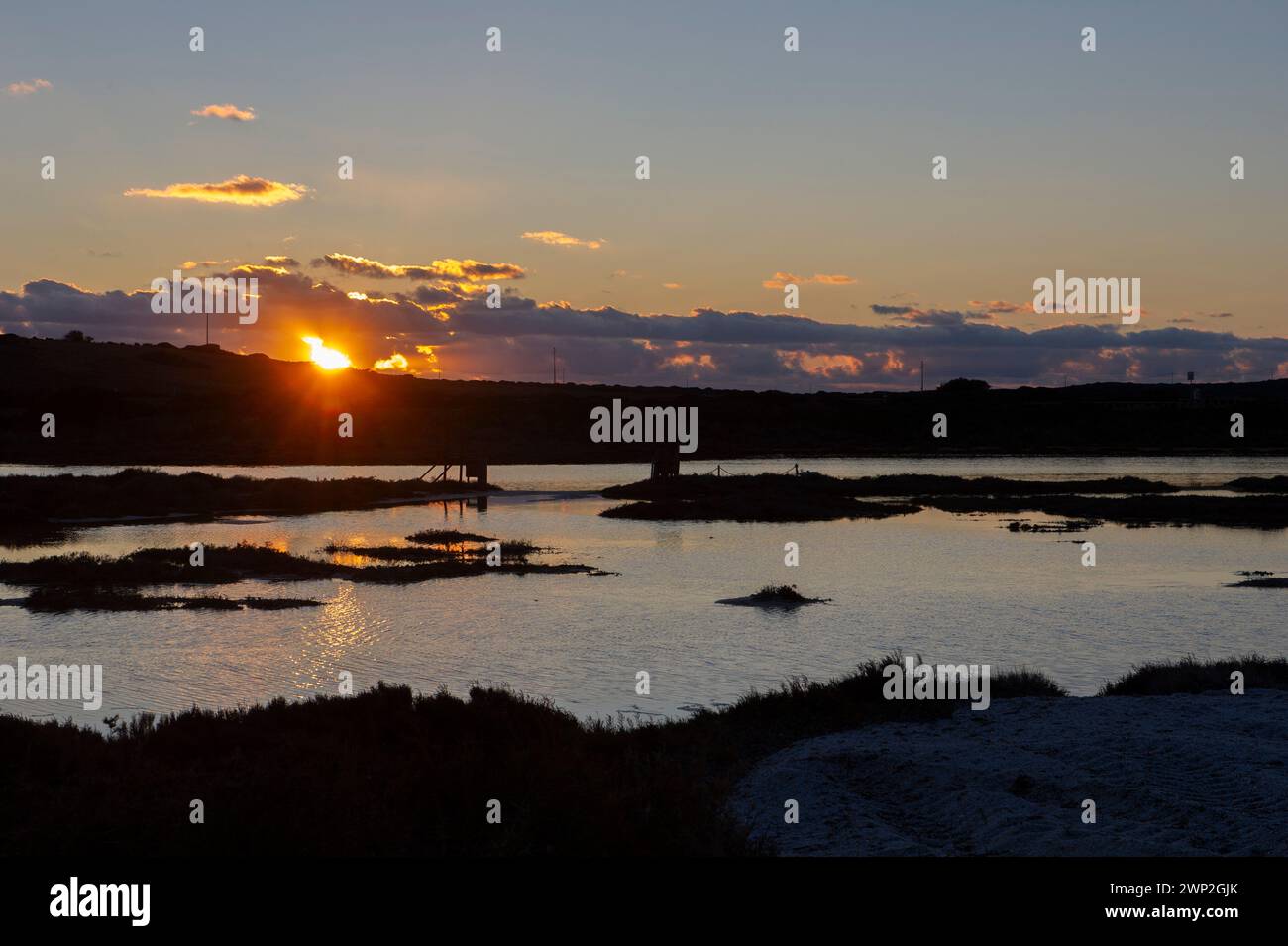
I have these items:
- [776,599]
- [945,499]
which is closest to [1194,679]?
[776,599]

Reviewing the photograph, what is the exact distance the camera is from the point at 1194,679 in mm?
22047

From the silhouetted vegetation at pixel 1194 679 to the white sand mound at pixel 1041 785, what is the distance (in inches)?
82.0

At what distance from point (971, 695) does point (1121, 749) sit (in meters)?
4.81

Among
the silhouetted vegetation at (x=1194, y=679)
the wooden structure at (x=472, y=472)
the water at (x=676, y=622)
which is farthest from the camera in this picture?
the wooden structure at (x=472, y=472)

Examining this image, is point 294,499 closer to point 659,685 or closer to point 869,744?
point 659,685

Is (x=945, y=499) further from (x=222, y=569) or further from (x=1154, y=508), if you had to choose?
(x=222, y=569)

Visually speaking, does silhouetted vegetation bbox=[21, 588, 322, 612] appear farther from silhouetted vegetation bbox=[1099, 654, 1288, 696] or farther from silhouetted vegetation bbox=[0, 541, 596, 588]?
silhouetted vegetation bbox=[1099, 654, 1288, 696]
